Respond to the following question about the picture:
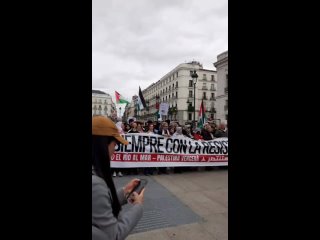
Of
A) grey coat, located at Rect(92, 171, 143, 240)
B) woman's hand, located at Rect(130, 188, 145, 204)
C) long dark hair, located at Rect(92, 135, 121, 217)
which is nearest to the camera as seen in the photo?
grey coat, located at Rect(92, 171, 143, 240)

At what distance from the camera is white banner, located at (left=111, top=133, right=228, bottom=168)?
26.6 ft

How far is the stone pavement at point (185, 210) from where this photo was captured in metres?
3.79

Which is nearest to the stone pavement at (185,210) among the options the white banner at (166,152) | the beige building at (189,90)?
the white banner at (166,152)

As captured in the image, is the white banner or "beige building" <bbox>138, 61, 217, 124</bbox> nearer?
the white banner

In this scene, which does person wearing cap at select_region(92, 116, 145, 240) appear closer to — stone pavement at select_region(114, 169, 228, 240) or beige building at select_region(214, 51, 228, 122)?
stone pavement at select_region(114, 169, 228, 240)

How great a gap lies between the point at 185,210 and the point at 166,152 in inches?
152

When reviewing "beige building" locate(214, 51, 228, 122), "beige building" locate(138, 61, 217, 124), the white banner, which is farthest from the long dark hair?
"beige building" locate(138, 61, 217, 124)

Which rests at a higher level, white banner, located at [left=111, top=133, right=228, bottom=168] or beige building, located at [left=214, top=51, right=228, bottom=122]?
beige building, located at [left=214, top=51, right=228, bottom=122]

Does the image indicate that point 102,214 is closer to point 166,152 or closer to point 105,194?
point 105,194

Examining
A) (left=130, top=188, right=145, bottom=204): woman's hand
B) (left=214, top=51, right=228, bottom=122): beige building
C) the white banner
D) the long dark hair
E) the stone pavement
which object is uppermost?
(left=214, top=51, right=228, bottom=122): beige building

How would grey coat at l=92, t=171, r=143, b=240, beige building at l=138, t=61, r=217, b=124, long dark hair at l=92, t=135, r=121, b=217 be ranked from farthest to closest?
beige building at l=138, t=61, r=217, b=124, long dark hair at l=92, t=135, r=121, b=217, grey coat at l=92, t=171, r=143, b=240

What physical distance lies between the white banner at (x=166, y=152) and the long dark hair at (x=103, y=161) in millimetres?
6305
